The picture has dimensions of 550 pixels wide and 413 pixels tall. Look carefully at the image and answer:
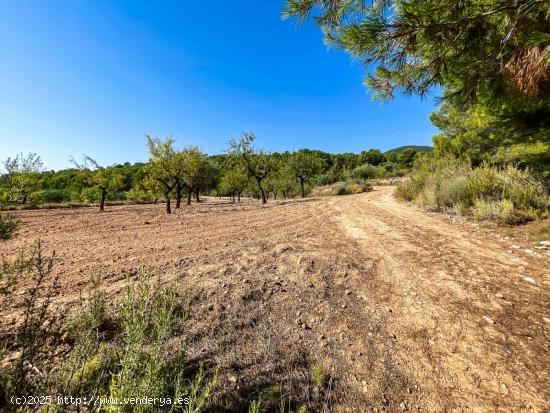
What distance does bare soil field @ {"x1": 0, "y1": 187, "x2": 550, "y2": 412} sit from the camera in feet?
5.48

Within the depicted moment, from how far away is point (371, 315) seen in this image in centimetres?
251

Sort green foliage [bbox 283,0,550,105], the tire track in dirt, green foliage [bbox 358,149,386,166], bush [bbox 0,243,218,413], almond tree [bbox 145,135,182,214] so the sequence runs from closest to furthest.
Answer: bush [bbox 0,243,218,413] → the tire track in dirt → green foliage [bbox 283,0,550,105] → almond tree [bbox 145,135,182,214] → green foliage [bbox 358,149,386,166]

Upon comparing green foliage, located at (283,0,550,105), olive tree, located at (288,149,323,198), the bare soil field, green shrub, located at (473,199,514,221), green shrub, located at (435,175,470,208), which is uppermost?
olive tree, located at (288,149,323,198)

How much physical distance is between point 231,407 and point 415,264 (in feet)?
10.7

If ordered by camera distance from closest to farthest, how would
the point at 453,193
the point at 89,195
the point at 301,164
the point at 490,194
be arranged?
the point at 490,194 < the point at 453,193 < the point at 89,195 < the point at 301,164

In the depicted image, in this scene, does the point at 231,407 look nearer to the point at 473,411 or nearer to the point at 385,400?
the point at 385,400

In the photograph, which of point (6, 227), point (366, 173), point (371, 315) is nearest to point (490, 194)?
point (371, 315)

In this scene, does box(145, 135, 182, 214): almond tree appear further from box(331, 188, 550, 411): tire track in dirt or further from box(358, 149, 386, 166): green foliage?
box(358, 149, 386, 166): green foliage

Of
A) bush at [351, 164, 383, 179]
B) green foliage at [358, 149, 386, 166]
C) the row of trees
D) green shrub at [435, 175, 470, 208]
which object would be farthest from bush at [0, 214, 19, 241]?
green foliage at [358, 149, 386, 166]

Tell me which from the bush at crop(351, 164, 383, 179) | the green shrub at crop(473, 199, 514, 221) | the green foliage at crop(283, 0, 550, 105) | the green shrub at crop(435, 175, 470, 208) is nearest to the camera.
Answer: the green foliage at crop(283, 0, 550, 105)

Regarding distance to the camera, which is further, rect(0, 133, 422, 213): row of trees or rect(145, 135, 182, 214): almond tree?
rect(145, 135, 182, 214): almond tree

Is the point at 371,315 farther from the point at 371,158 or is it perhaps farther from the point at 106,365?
the point at 371,158

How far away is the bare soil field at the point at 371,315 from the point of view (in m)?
1.67

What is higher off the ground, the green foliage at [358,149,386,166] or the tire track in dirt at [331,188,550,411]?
the green foliage at [358,149,386,166]
